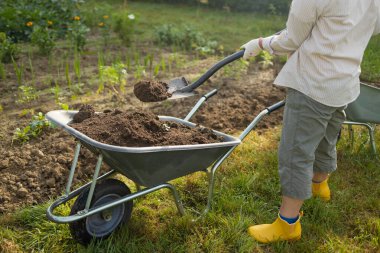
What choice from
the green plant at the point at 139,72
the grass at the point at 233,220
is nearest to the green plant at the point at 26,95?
the green plant at the point at 139,72

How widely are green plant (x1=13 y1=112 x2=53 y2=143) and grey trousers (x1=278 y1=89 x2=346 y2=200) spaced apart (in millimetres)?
2016

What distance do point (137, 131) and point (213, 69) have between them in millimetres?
670

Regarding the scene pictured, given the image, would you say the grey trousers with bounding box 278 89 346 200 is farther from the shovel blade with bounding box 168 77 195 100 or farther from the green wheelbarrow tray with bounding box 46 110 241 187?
the shovel blade with bounding box 168 77 195 100

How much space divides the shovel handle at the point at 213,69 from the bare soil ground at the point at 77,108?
1.00 meters

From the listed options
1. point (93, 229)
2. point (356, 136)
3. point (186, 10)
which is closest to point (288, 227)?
point (93, 229)

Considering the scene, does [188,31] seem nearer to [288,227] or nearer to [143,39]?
[143,39]

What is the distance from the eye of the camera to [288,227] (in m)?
2.60

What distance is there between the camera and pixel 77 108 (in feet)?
13.6

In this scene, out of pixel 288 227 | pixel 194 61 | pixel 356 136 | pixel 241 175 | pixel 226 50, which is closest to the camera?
pixel 288 227

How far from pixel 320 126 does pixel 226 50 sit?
395cm

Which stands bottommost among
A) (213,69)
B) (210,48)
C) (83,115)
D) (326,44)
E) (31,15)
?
(210,48)

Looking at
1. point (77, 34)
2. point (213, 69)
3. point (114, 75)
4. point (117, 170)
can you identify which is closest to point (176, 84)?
point (213, 69)

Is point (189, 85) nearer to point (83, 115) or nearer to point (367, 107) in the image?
point (83, 115)

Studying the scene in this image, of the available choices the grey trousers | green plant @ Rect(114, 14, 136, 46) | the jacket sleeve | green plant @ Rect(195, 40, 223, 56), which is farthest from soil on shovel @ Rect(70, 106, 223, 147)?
green plant @ Rect(114, 14, 136, 46)
